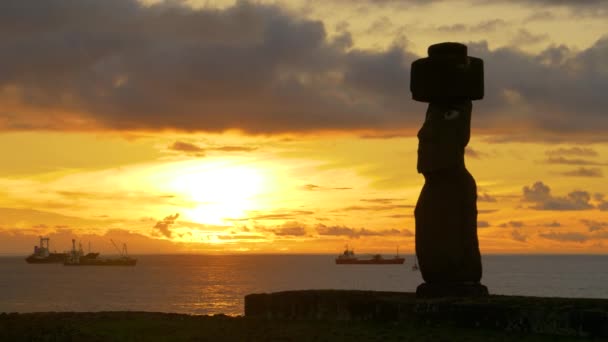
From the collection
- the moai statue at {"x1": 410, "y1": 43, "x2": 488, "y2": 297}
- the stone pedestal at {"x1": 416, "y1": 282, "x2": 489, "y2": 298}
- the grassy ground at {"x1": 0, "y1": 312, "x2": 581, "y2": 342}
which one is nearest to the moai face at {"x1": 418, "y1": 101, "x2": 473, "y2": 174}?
the moai statue at {"x1": 410, "y1": 43, "x2": 488, "y2": 297}

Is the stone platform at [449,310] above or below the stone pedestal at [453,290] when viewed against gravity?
below

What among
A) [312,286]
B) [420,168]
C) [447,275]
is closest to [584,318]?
[447,275]

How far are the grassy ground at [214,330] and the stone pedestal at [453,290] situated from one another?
5.56 feet

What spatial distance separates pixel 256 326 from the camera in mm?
19531

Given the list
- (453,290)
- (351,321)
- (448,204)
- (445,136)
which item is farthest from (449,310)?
(445,136)

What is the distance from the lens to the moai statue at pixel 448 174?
20188mm

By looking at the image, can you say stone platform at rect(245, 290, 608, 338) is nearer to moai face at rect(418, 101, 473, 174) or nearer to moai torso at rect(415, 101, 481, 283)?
moai torso at rect(415, 101, 481, 283)

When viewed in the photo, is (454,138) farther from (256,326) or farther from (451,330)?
(256,326)

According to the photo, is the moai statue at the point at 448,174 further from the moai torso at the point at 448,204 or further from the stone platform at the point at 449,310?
the stone platform at the point at 449,310

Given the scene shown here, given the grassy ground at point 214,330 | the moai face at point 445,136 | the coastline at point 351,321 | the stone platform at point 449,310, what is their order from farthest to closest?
the moai face at point 445,136 < the grassy ground at point 214,330 < the coastline at point 351,321 < the stone platform at point 449,310

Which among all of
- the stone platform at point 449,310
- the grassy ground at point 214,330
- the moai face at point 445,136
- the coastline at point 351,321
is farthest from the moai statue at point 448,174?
the grassy ground at point 214,330

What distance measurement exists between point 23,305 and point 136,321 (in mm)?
78048

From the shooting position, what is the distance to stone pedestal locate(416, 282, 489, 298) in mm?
20266

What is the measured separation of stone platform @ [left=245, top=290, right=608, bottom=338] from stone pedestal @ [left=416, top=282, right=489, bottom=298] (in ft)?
1.08
